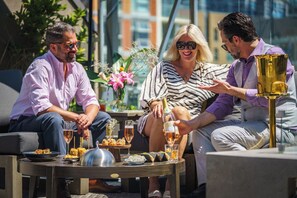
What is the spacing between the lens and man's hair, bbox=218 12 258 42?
391 centimetres

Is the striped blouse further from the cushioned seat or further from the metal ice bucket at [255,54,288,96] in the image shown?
the metal ice bucket at [255,54,288,96]

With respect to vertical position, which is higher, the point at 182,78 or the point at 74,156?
the point at 182,78

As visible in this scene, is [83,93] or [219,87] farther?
[83,93]

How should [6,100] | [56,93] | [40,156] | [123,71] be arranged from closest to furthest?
[40,156] < [56,93] < [6,100] < [123,71]

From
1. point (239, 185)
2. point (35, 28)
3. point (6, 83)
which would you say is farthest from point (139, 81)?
point (239, 185)

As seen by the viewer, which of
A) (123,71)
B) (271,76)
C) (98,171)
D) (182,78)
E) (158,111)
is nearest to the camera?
(271,76)

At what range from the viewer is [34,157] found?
352 cm

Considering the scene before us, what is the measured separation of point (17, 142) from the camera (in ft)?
13.9

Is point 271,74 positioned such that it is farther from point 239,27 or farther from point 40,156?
point 40,156

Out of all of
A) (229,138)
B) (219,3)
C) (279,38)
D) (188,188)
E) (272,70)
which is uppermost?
(219,3)

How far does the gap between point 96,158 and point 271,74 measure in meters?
0.93

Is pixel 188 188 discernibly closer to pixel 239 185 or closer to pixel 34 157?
pixel 34 157

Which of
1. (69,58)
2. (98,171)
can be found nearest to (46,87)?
(69,58)

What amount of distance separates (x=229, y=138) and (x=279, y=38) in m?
4.00
